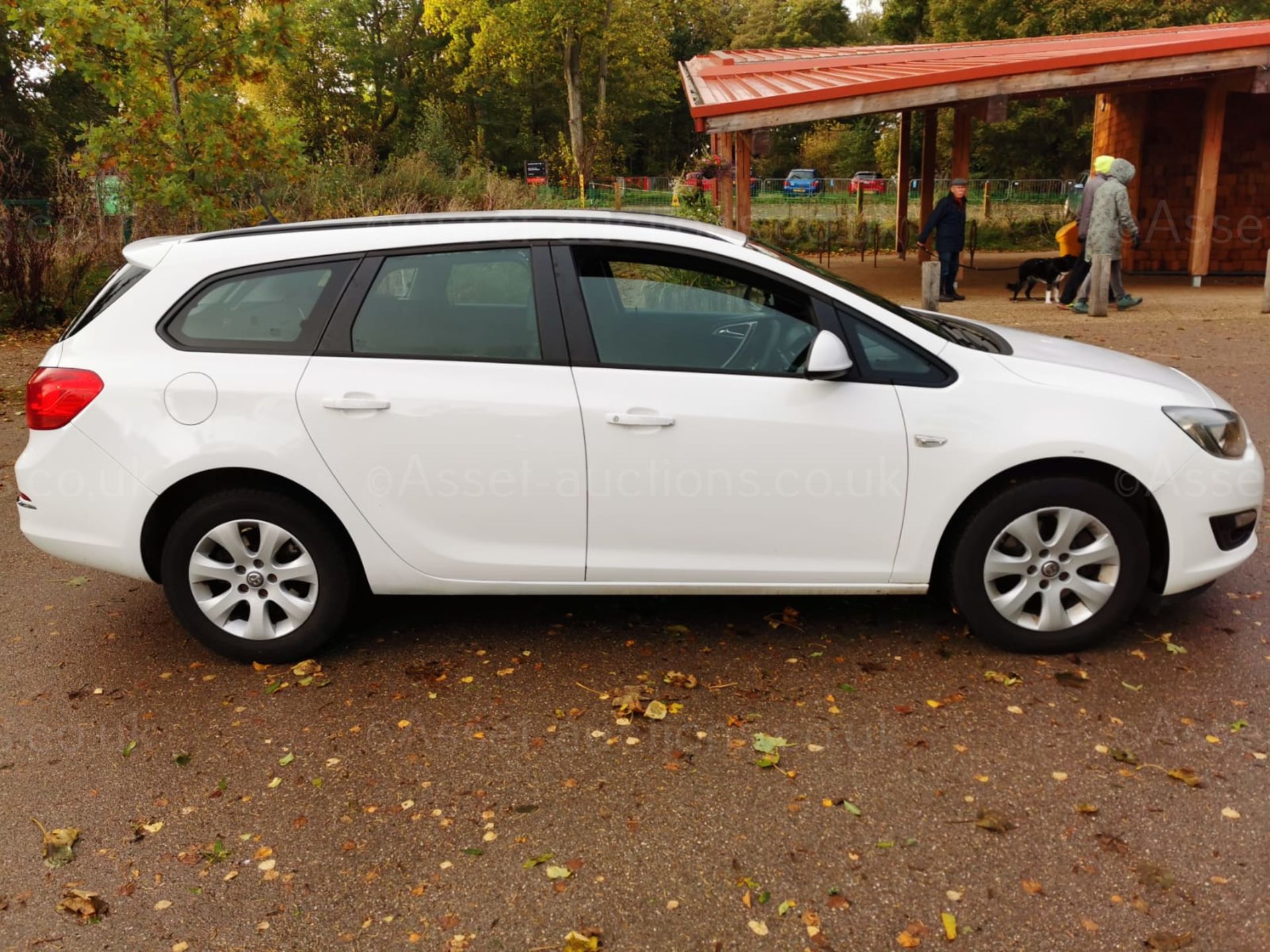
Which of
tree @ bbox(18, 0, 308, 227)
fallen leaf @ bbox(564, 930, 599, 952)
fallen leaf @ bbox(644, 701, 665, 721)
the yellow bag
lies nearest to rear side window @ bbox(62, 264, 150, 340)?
fallen leaf @ bbox(644, 701, 665, 721)

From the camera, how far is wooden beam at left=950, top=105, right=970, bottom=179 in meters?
16.7

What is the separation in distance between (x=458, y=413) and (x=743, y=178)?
37.6 feet

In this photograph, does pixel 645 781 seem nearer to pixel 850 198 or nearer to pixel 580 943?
pixel 580 943

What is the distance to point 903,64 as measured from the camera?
56.7ft

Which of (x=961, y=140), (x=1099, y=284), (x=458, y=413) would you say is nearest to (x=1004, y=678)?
(x=458, y=413)

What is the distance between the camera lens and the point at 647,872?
2996mm

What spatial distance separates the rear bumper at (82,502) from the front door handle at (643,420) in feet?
6.05

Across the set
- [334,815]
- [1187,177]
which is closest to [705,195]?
[1187,177]

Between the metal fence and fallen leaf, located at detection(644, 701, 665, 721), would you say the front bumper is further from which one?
the metal fence

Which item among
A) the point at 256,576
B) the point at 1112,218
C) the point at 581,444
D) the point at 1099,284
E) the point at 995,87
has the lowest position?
the point at 256,576

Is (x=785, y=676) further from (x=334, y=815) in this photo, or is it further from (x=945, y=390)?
(x=334, y=815)

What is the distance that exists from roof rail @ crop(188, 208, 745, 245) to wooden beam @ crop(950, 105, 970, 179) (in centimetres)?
1346

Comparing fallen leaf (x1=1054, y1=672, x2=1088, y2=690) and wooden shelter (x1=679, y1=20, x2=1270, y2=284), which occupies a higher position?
wooden shelter (x1=679, y1=20, x2=1270, y2=284)

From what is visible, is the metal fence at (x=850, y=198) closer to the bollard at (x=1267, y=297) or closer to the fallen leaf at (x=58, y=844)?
the bollard at (x=1267, y=297)
